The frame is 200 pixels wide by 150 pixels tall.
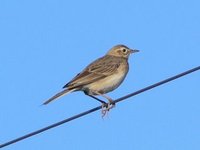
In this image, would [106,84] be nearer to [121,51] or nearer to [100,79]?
[100,79]

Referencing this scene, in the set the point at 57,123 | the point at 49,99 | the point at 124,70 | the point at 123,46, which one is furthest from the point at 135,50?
the point at 57,123

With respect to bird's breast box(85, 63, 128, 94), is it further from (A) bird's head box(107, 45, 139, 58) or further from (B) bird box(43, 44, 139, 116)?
(A) bird's head box(107, 45, 139, 58)

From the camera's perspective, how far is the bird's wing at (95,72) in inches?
692

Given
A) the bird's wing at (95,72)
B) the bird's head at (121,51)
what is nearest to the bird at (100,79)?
the bird's wing at (95,72)

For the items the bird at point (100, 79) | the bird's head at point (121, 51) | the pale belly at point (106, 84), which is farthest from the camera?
the bird's head at point (121, 51)

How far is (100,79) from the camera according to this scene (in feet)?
59.7

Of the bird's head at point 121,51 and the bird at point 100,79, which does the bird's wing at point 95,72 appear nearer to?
the bird at point 100,79

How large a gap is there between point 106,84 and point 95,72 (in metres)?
0.57

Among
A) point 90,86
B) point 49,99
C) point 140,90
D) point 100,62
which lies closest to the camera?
point 140,90

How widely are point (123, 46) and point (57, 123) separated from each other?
8.06 metres

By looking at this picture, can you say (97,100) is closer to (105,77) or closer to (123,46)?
(105,77)

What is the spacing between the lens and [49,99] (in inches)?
648

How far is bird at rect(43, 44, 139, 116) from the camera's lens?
1734cm

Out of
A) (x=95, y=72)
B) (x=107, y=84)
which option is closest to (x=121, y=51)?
(x=95, y=72)
